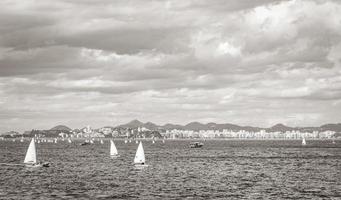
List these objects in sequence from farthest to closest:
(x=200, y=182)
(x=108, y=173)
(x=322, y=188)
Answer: (x=108, y=173)
(x=200, y=182)
(x=322, y=188)

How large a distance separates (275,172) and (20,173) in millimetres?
51897

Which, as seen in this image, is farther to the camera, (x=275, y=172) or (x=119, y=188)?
(x=275, y=172)

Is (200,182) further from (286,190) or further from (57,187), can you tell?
(57,187)

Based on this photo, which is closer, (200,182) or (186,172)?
(200,182)

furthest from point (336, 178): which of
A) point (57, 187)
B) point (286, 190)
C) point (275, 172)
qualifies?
point (57, 187)

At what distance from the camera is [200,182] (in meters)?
95.4

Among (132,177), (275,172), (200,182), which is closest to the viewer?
(200,182)

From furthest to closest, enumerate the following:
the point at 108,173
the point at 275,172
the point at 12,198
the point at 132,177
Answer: the point at 275,172, the point at 108,173, the point at 132,177, the point at 12,198

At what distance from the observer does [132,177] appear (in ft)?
342

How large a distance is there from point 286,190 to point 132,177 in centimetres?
3087

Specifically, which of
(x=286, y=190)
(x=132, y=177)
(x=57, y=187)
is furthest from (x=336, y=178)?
(x=57, y=187)

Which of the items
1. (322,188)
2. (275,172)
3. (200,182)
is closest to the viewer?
(322,188)

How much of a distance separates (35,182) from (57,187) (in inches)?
370

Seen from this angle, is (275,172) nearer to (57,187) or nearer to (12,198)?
(57,187)
